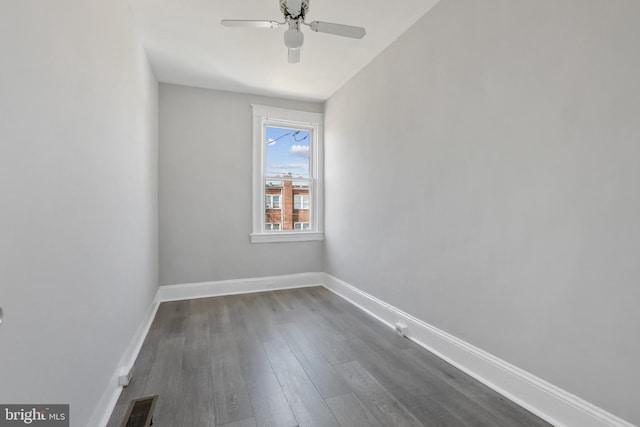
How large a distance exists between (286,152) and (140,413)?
11.2ft

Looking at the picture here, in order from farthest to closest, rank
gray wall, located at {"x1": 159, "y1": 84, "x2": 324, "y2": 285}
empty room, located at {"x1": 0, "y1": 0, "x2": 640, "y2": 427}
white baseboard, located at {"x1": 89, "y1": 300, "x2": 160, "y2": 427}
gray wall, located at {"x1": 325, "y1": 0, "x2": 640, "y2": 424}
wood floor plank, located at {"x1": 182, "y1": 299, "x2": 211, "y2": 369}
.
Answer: gray wall, located at {"x1": 159, "y1": 84, "x2": 324, "y2": 285} → wood floor plank, located at {"x1": 182, "y1": 299, "x2": 211, "y2": 369} → white baseboard, located at {"x1": 89, "y1": 300, "x2": 160, "y2": 427} → gray wall, located at {"x1": 325, "y1": 0, "x2": 640, "y2": 424} → empty room, located at {"x1": 0, "y1": 0, "x2": 640, "y2": 427}

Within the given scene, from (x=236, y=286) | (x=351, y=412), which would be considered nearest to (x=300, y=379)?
(x=351, y=412)

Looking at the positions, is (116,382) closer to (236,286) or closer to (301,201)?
(236,286)

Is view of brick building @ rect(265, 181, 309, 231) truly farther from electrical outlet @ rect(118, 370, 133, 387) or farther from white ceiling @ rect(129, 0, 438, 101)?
electrical outlet @ rect(118, 370, 133, 387)

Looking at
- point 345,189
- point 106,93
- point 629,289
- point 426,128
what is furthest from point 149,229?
point 629,289

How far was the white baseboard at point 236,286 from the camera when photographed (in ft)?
12.1

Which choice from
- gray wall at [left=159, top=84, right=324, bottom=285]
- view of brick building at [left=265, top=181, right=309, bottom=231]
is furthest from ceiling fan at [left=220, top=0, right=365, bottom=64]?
view of brick building at [left=265, top=181, right=309, bottom=231]

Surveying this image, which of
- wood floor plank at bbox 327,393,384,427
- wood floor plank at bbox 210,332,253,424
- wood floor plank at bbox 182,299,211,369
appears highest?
wood floor plank at bbox 327,393,384,427

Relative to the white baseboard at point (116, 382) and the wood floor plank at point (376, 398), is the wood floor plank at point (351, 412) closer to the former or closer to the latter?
the wood floor plank at point (376, 398)

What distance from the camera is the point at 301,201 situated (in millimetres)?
4418

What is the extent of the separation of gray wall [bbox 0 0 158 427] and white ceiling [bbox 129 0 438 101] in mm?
479

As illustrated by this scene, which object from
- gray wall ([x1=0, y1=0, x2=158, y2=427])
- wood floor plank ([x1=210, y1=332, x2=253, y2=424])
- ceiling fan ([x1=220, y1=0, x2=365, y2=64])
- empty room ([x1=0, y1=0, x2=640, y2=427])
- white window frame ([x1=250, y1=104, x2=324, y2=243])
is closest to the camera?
gray wall ([x1=0, y1=0, x2=158, y2=427])

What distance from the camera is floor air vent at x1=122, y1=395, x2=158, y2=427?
62.0 inches

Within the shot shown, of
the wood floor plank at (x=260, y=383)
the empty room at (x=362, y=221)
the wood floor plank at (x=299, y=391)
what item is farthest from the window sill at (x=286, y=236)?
the wood floor plank at (x=299, y=391)
